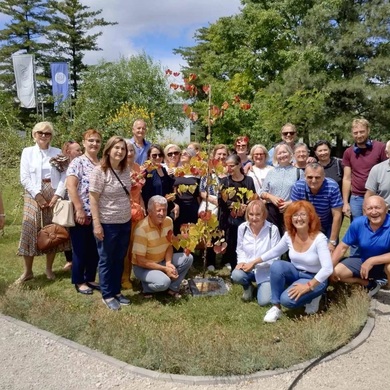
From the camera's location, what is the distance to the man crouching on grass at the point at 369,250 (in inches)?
193

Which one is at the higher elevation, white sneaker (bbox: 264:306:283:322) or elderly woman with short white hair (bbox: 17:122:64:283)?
elderly woman with short white hair (bbox: 17:122:64:283)

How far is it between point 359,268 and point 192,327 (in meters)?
2.06

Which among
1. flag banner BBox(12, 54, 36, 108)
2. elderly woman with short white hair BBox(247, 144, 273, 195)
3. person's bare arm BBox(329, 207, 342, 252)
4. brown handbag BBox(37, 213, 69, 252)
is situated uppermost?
flag banner BBox(12, 54, 36, 108)

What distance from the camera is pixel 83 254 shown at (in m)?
5.52

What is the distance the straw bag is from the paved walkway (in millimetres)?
1339

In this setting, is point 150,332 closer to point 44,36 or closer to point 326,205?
point 326,205

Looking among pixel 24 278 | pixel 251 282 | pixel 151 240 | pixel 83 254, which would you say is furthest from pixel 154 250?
pixel 24 278

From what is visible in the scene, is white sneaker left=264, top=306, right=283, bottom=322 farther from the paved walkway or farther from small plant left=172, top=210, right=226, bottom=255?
small plant left=172, top=210, right=226, bottom=255

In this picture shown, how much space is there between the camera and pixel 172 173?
635 cm

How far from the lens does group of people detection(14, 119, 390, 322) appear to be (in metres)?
4.87

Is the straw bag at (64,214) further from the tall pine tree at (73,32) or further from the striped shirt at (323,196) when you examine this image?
the tall pine tree at (73,32)

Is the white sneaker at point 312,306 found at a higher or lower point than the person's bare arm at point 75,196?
lower

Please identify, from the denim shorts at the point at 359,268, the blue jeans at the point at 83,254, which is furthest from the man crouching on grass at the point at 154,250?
the denim shorts at the point at 359,268

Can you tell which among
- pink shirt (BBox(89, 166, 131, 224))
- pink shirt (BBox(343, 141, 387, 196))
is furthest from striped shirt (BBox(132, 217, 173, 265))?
pink shirt (BBox(343, 141, 387, 196))
